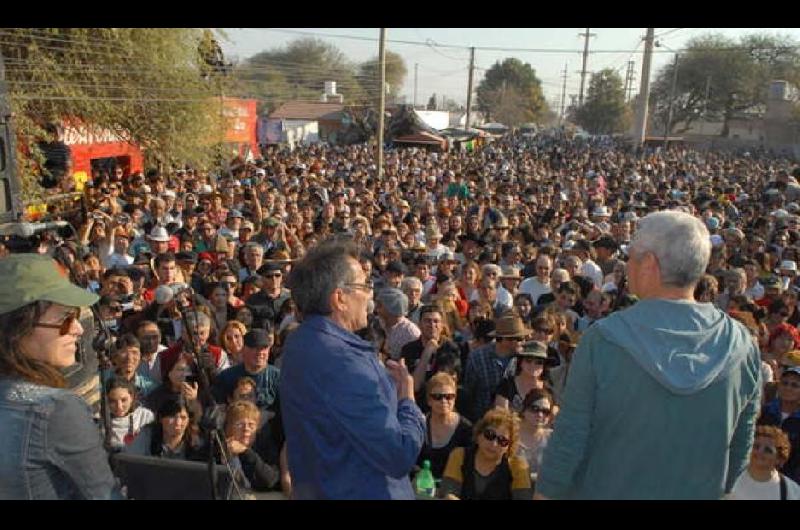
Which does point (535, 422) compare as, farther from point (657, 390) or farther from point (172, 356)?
point (172, 356)

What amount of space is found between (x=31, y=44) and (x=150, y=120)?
152 inches

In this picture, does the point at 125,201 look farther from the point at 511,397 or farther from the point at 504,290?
the point at 511,397

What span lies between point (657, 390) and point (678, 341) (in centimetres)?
13

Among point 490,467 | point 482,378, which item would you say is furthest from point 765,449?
point 482,378

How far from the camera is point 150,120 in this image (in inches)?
676

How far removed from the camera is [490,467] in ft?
12.1

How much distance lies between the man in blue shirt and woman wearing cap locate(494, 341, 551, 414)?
103 inches

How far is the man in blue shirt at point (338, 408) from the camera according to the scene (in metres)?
1.93

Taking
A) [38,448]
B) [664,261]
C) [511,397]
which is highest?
[664,261]

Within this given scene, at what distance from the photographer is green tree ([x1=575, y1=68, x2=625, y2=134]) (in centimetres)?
7412

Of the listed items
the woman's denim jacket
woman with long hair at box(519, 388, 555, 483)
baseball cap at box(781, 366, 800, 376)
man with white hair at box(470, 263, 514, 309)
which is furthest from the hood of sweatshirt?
man with white hair at box(470, 263, 514, 309)

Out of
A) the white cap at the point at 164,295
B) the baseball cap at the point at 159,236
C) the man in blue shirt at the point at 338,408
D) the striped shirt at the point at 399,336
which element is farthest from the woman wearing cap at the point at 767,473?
the baseball cap at the point at 159,236

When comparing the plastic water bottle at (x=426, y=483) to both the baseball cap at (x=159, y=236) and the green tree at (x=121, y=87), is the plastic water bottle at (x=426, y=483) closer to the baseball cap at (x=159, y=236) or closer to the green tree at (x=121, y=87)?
the baseball cap at (x=159, y=236)
